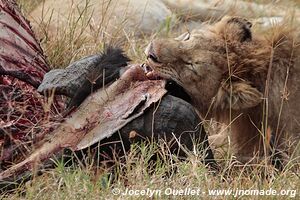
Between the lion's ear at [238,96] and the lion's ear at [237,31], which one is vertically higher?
the lion's ear at [237,31]

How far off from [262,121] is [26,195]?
1.19m

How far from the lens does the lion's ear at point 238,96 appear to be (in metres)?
3.78

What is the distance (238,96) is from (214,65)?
0.19m

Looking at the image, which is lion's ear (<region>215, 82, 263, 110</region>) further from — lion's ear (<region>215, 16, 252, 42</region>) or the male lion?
lion's ear (<region>215, 16, 252, 42</region>)

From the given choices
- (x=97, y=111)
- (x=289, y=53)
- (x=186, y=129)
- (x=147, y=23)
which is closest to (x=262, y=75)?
(x=289, y=53)

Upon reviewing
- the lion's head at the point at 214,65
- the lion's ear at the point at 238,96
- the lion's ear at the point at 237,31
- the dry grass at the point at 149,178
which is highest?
the lion's ear at the point at 237,31

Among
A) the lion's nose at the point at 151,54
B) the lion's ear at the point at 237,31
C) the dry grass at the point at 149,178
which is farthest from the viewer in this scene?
the lion's ear at the point at 237,31

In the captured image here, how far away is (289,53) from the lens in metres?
3.99

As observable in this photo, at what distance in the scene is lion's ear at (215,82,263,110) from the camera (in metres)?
3.78

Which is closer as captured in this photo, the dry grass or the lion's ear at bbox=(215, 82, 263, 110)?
the dry grass

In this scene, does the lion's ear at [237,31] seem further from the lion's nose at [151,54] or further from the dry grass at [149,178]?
the dry grass at [149,178]

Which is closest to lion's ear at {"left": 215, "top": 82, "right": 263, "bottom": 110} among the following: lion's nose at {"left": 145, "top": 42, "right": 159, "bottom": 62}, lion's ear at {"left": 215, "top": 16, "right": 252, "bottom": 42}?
lion's ear at {"left": 215, "top": 16, "right": 252, "bottom": 42}

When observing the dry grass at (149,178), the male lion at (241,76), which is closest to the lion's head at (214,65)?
the male lion at (241,76)

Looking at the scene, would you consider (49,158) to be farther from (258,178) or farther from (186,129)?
(258,178)
